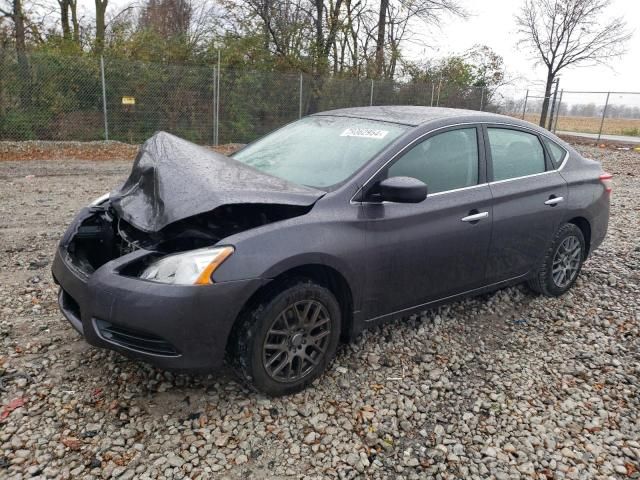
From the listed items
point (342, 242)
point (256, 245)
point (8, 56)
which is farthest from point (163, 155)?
point (8, 56)

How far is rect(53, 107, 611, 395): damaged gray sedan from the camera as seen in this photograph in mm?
2555

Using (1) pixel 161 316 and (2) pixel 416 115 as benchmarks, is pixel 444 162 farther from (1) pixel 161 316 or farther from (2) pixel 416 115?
(1) pixel 161 316

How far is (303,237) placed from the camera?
2.76 m

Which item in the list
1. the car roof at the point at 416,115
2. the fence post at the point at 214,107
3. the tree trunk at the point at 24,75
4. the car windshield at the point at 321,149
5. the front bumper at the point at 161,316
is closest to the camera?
the front bumper at the point at 161,316

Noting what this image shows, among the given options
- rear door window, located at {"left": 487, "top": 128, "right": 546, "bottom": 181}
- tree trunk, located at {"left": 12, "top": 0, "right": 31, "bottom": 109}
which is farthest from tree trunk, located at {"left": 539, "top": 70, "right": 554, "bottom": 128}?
rear door window, located at {"left": 487, "top": 128, "right": 546, "bottom": 181}

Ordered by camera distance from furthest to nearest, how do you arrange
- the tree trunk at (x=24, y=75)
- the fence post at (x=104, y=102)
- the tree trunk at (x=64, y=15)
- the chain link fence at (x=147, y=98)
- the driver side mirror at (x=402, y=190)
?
the tree trunk at (x=64, y=15), the fence post at (x=104, y=102), the chain link fence at (x=147, y=98), the tree trunk at (x=24, y=75), the driver side mirror at (x=402, y=190)

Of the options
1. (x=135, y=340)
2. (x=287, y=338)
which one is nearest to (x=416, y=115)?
(x=287, y=338)

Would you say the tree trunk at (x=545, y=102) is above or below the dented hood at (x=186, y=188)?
above

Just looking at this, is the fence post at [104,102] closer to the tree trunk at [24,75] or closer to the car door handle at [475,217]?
the tree trunk at [24,75]

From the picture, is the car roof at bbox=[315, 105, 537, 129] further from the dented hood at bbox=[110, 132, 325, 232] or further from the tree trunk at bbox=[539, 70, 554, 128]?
the tree trunk at bbox=[539, 70, 554, 128]

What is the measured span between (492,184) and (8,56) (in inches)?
489

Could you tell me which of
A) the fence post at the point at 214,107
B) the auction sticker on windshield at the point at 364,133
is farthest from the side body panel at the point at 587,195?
the fence post at the point at 214,107

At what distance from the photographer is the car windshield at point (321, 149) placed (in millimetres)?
3236

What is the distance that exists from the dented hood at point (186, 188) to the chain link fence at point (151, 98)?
430 inches
